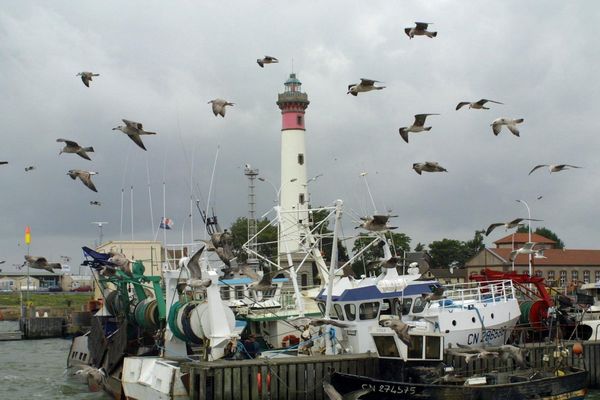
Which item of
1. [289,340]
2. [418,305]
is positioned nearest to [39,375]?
[289,340]

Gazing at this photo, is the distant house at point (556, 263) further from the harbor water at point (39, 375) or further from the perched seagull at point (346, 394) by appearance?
the perched seagull at point (346, 394)

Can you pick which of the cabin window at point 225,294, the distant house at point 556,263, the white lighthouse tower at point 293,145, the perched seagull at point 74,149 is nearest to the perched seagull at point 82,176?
the perched seagull at point 74,149

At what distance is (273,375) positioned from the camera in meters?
27.9

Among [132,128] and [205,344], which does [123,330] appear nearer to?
[205,344]

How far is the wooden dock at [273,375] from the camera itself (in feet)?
89.0

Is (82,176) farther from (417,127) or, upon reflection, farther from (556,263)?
(556,263)

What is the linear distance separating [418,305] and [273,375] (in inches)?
254

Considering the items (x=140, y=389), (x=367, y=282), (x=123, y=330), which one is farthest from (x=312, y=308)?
(x=140, y=389)

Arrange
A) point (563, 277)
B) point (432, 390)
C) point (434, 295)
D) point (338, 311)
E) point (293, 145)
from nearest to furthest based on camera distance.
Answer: point (432, 390) → point (434, 295) → point (338, 311) → point (293, 145) → point (563, 277)

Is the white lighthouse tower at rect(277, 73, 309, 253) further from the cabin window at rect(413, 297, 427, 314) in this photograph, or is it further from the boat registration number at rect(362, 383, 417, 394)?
the boat registration number at rect(362, 383, 417, 394)

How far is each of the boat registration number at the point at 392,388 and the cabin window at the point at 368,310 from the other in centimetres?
422

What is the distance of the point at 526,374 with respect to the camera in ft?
99.3

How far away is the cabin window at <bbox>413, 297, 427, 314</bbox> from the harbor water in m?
9.02

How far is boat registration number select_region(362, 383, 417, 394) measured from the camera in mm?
27078
